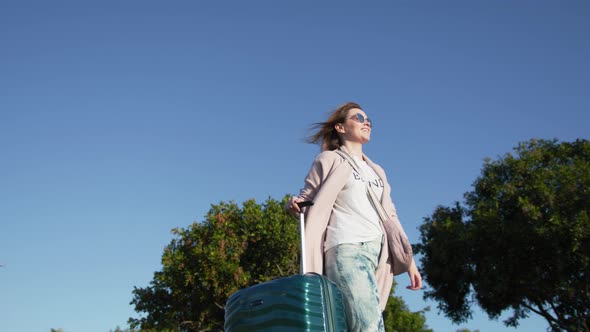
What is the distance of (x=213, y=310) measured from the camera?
20.8m

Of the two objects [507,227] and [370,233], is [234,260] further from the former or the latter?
[370,233]

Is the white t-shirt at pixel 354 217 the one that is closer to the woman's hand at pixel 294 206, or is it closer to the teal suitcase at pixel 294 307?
the woman's hand at pixel 294 206

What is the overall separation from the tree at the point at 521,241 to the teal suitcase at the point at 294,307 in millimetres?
16616

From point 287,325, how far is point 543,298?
63.2 ft

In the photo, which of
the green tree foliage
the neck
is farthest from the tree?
the neck

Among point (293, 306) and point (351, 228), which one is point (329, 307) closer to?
point (293, 306)

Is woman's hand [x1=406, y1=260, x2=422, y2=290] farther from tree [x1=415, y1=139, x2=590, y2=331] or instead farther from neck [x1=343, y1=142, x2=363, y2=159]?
tree [x1=415, y1=139, x2=590, y2=331]

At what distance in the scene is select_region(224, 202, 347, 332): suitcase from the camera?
285cm

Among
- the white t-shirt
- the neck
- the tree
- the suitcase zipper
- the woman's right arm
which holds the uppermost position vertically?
the tree

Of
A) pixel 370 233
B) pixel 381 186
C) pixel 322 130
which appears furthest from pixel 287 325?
pixel 322 130

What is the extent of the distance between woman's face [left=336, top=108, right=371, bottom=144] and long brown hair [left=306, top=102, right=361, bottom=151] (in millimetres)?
62

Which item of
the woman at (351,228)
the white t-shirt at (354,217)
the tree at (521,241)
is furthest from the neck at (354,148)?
the tree at (521,241)

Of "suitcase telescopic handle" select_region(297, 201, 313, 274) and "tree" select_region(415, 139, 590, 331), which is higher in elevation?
"tree" select_region(415, 139, 590, 331)

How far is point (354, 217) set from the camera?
364 centimetres
